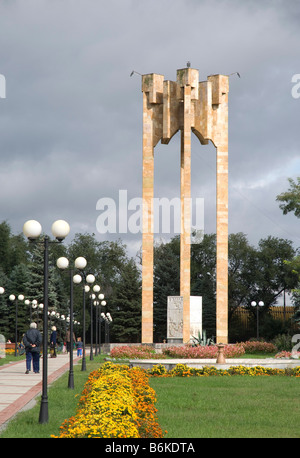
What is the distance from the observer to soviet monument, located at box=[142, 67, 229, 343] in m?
37.6

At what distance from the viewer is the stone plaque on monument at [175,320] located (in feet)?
119

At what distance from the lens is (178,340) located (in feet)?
119

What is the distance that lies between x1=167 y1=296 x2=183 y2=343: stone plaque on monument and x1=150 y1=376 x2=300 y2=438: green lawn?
651 inches

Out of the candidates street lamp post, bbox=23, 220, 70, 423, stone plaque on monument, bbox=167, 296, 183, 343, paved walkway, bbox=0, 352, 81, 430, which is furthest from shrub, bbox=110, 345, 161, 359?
street lamp post, bbox=23, 220, 70, 423

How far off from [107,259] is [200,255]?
66.3 ft

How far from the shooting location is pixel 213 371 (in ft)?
67.8

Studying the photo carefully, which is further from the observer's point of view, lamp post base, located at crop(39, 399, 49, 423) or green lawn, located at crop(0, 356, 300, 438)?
lamp post base, located at crop(39, 399, 49, 423)

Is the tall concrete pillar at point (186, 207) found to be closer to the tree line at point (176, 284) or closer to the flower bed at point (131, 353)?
the flower bed at point (131, 353)

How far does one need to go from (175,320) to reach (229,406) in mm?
23432

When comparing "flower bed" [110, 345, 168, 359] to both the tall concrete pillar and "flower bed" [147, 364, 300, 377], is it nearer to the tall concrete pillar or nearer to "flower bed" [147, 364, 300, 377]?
the tall concrete pillar

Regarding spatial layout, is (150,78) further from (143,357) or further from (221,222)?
(143,357)

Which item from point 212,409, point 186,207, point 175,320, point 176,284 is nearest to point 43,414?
point 212,409

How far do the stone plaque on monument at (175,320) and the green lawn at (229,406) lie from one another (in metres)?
16.5

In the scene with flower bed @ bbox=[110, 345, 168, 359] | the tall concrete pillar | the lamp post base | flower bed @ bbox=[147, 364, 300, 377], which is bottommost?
flower bed @ bbox=[110, 345, 168, 359]
